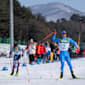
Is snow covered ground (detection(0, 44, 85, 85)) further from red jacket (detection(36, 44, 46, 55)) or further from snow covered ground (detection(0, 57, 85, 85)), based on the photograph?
red jacket (detection(36, 44, 46, 55))

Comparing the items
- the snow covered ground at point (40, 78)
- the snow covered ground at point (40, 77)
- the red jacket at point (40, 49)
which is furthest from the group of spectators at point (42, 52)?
the snow covered ground at point (40, 78)

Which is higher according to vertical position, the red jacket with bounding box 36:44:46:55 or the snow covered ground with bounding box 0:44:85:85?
the red jacket with bounding box 36:44:46:55

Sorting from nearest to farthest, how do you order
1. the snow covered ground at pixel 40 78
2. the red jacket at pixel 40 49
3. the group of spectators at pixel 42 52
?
the snow covered ground at pixel 40 78, the group of spectators at pixel 42 52, the red jacket at pixel 40 49

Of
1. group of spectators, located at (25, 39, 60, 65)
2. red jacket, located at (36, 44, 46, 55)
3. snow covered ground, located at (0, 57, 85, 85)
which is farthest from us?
red jacket, located at (36, 44, 46, 55)

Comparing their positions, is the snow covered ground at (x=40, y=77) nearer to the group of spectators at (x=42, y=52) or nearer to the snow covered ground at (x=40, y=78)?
the snow covered ground at (x=40, y=78)

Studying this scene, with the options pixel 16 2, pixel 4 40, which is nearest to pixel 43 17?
pixel 16 2

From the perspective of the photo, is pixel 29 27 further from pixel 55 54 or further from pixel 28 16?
pixel 55 54

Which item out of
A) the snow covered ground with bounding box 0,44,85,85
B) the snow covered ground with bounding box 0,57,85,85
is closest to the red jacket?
the snow covered ground with bounding box 0,44,85,85

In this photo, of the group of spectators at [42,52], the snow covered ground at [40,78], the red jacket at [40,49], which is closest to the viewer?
the snow covered ground at [40,78]

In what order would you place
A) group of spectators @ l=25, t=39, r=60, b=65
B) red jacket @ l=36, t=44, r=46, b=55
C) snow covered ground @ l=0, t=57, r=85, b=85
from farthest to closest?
red jacket @ l=36, t=44, r=46, b=55 < group of spectators @ l=25, t=39, r=60, b=65 < snow covered ground @ l=0, t=57, r=85, b=85

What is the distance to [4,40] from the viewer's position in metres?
62.6

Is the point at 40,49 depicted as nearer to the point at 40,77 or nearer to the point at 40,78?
the point at 40,77

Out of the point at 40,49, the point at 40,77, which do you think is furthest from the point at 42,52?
the point at 40,77

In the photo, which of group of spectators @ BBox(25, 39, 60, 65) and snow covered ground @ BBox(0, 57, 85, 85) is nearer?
snow covered ground @ BBox(0, 57, 85, 85)
